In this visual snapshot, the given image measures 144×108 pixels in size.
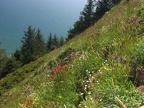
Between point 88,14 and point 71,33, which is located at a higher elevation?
point 88,14

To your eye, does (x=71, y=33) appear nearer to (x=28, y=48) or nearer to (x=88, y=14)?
(x=88, y=14)

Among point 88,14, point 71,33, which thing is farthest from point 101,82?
point 71,33

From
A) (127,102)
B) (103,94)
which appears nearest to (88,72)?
(103,94)

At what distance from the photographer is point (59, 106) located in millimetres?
5277

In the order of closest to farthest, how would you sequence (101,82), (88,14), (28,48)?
(101,82) < (88,14) < (28,48)

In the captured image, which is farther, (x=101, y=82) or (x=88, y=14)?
(x=88, y=14)

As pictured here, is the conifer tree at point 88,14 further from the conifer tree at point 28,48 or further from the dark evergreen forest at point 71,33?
the conifer tree at point 28,48

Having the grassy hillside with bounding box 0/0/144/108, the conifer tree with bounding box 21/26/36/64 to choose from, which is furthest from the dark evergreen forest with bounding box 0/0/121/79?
the grassy hillside with bounding box 0/0/144/108

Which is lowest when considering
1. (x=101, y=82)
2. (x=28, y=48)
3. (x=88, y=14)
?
(x=101, y=82)

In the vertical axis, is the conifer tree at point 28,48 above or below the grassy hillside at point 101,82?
above

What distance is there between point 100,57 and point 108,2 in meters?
74.6

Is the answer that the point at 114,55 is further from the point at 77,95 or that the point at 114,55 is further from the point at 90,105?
the point at 90,105

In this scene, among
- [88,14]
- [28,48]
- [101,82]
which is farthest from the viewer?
[28,48]

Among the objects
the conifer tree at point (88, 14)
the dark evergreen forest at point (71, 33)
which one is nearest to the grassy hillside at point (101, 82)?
the dark evergreen forest at point (71, 33)
